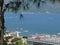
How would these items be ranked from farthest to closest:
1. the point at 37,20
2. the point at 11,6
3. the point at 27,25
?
the point at 37,20 < the point at 27,25 < the point at 11,6

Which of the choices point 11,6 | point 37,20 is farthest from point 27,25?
point 11,6

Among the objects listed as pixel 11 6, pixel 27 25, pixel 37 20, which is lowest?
pixel 37 20

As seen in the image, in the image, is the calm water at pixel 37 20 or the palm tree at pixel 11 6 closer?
the palm tree at pixel 11 6

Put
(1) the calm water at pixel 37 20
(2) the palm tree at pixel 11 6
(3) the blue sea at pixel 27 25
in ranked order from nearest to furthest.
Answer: (2) the palm tree at pixel 11 6 → (1) the calm water at pixel 37 20 → (3) the blue sea at pixel 27 25

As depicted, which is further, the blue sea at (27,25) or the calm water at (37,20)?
the blue sea at (27,25)

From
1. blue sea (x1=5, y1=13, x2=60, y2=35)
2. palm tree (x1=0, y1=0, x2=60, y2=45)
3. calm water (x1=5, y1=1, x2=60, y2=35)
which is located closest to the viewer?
palm tree (x1=0, y1=0, x2=60, y2=45)

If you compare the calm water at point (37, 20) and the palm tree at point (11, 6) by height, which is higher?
the palm tree at point (11, 6)

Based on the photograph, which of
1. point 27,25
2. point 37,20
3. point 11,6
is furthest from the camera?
point 37,20

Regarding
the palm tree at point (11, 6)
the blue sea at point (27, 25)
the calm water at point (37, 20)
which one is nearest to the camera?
the palm tree at point (11, 6)

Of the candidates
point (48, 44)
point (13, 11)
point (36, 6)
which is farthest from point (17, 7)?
point (48, 44)

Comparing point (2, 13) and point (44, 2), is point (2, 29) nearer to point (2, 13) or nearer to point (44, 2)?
point (2, 13)

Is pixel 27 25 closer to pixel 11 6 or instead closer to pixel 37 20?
pixel 37 20
